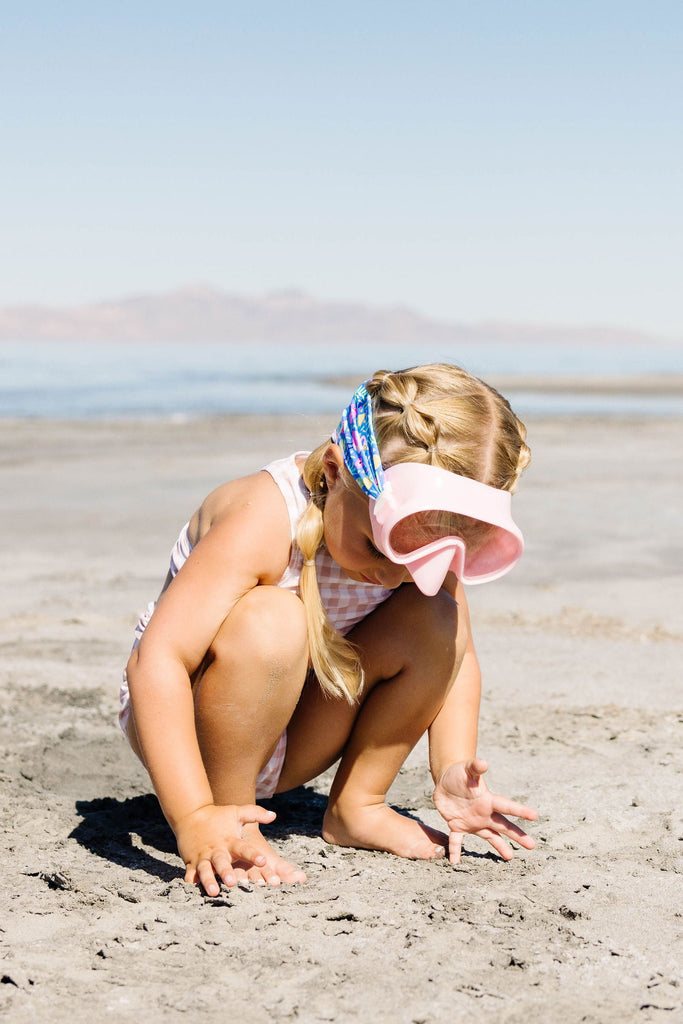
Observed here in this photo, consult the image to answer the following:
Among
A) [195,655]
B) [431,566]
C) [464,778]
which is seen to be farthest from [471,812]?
[195,655]

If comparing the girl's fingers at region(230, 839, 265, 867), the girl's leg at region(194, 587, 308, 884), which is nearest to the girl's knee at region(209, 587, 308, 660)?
the girl's leg at region(194, 587, 308, 884)

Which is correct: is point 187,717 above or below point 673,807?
above

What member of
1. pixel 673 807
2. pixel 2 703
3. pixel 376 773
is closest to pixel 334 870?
pixel 376 773

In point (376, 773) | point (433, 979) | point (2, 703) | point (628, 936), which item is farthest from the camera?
point (2, 703)

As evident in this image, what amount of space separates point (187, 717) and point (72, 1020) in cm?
64

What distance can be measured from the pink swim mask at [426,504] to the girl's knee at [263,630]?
230 millimetres

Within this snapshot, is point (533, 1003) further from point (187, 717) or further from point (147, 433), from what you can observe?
point (147, 433)

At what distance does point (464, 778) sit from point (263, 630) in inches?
21.3

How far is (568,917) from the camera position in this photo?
6.78 ft

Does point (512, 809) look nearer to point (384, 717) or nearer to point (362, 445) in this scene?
point (384, 717)

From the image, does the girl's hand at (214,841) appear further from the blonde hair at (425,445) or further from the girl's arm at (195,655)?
the blonde hair at (425,445)

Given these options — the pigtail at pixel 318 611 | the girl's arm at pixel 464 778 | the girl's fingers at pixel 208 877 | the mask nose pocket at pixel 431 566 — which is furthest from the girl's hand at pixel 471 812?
the girl's fingers at pixel 208 877

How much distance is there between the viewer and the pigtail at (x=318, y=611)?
92.0 inches

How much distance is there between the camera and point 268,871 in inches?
86.6
